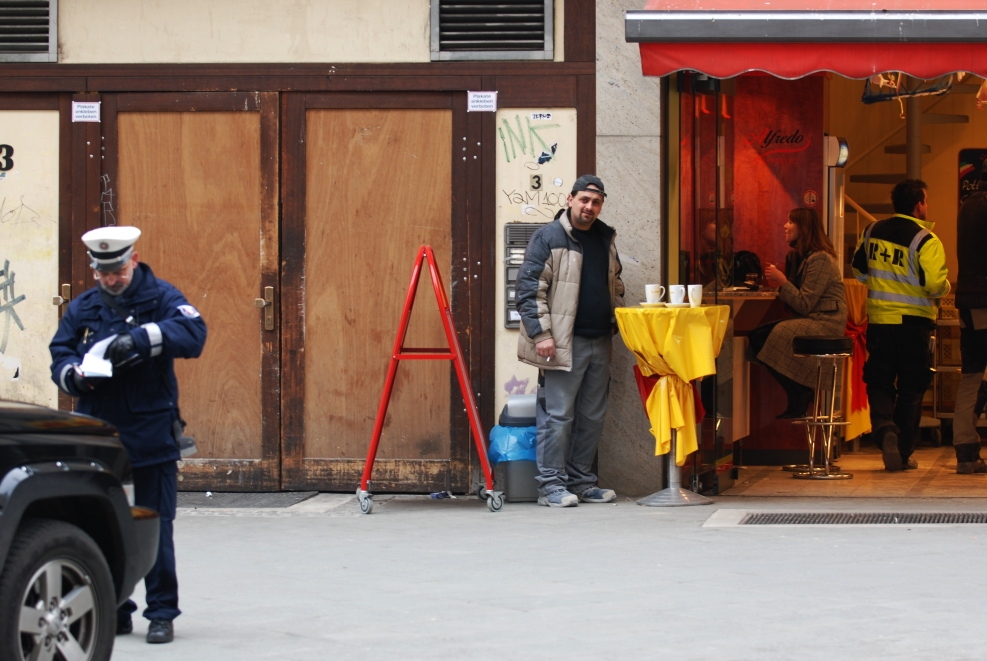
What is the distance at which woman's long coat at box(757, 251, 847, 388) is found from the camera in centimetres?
1026

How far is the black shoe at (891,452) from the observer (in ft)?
34.8

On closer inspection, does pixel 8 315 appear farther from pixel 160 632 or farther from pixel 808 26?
pixel 808 26

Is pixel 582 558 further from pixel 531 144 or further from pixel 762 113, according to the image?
pixel 762 113

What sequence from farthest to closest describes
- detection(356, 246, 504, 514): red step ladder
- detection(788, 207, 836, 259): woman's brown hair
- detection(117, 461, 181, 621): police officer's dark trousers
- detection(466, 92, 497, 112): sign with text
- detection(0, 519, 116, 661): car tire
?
1. detection(788, 207, 836, 259): woman's brown hair
2. detection(466, 92, 497, 112): sign with text
3. detection(356, 246, 504, 514): red step ladder
4. detection(117, 461, 181, 621): police officer's dark trousers
5. detection(0, 519, 116, 661): car tire

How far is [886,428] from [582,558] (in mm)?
4218

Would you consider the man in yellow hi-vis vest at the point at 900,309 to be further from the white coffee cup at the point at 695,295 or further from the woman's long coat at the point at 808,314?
the white coffee cup at the point at 695,295

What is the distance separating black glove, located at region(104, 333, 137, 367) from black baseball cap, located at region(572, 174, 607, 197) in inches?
150

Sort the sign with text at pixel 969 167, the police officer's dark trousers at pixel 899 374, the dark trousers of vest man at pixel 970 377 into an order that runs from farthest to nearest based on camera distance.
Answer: the sign with text at pixel 969 167 → the police officer's dark trousers at pixel 899 374 → the dark trousers of vest man at pixel 970 377

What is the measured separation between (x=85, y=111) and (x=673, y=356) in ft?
13.7

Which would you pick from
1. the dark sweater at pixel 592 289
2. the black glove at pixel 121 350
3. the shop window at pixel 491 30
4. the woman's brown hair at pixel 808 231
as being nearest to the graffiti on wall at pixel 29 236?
the shop window at pixel 491 30

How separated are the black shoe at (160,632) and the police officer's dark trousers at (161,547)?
23mm

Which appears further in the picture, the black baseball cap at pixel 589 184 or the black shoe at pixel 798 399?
the black shoe at pixel 798 399

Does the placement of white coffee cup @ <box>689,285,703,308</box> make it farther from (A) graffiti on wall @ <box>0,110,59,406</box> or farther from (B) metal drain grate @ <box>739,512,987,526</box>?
(A) graffiti on wall @ <box>0,110,59,406</box>

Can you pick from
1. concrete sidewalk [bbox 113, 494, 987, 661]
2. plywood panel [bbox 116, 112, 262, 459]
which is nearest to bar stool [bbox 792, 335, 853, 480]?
concrete sidewalk [bbox 113, 494, 987, 661]
